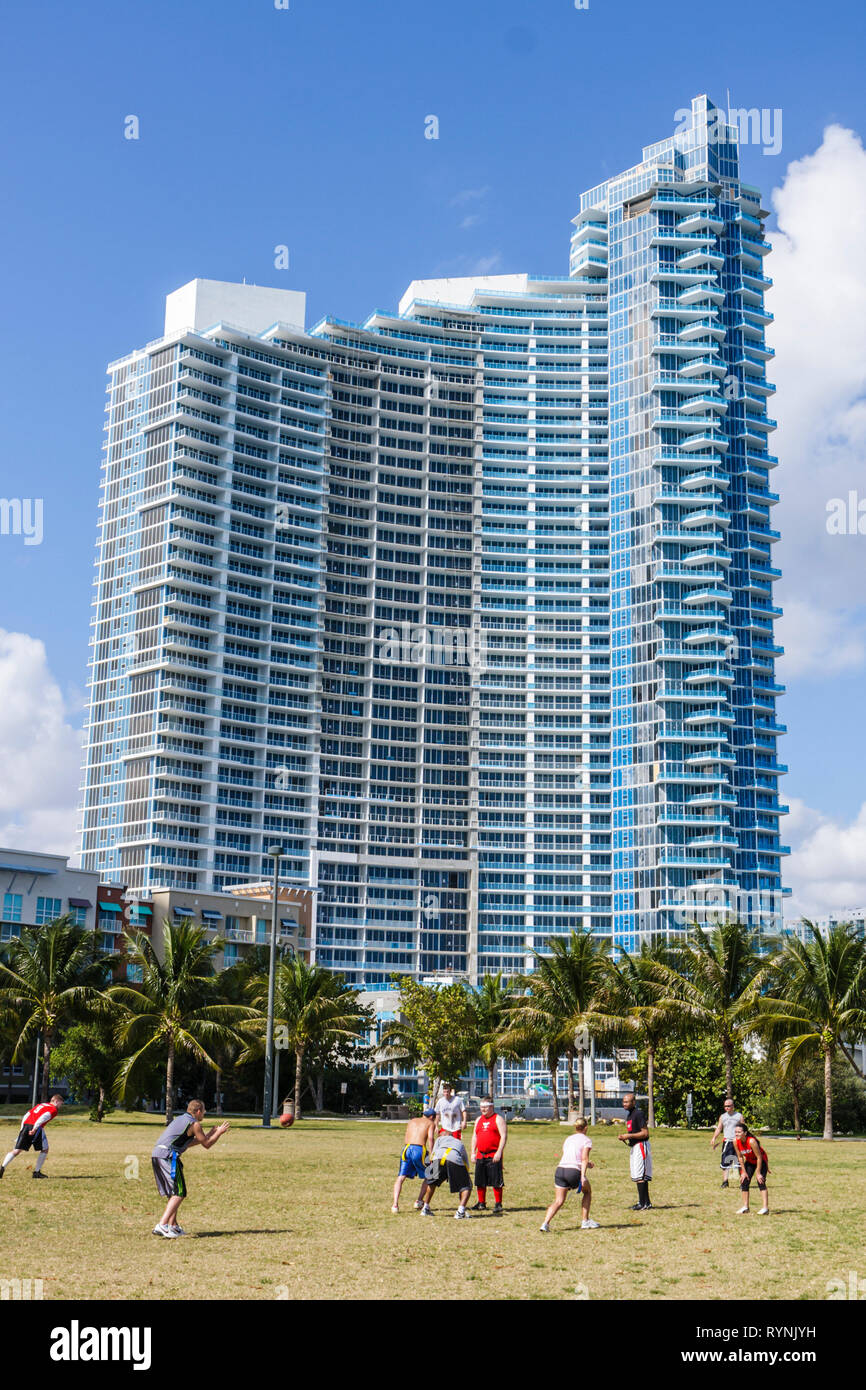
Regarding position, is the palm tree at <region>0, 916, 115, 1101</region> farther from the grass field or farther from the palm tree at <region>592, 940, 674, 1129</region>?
the palm tree at <region>592, 940, 674, 1129</region>

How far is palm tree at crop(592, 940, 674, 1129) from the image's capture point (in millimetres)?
56156

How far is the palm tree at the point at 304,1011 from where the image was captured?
59.7 meters

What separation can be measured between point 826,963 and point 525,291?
13193 centimetres

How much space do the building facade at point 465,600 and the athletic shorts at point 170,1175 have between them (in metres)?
117

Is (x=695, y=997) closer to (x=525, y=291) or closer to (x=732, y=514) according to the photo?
(x=732, y=514)

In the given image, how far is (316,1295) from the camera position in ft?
41.4

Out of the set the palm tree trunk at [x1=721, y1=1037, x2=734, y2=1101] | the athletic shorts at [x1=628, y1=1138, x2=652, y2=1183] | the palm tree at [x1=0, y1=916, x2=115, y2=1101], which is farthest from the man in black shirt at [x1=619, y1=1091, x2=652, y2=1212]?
the palm tree at [x1=0, y1=916, x2=115, y2=1101]

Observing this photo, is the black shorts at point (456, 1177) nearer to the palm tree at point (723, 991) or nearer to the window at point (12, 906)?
the palm tree at point (723, 991)

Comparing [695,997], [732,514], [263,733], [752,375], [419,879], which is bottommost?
[695,997]

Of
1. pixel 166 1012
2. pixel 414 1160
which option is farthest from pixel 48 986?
pixel 414 1160

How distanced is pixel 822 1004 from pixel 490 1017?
710 inches

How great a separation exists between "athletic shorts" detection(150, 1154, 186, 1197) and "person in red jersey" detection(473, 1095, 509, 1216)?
5.18m
